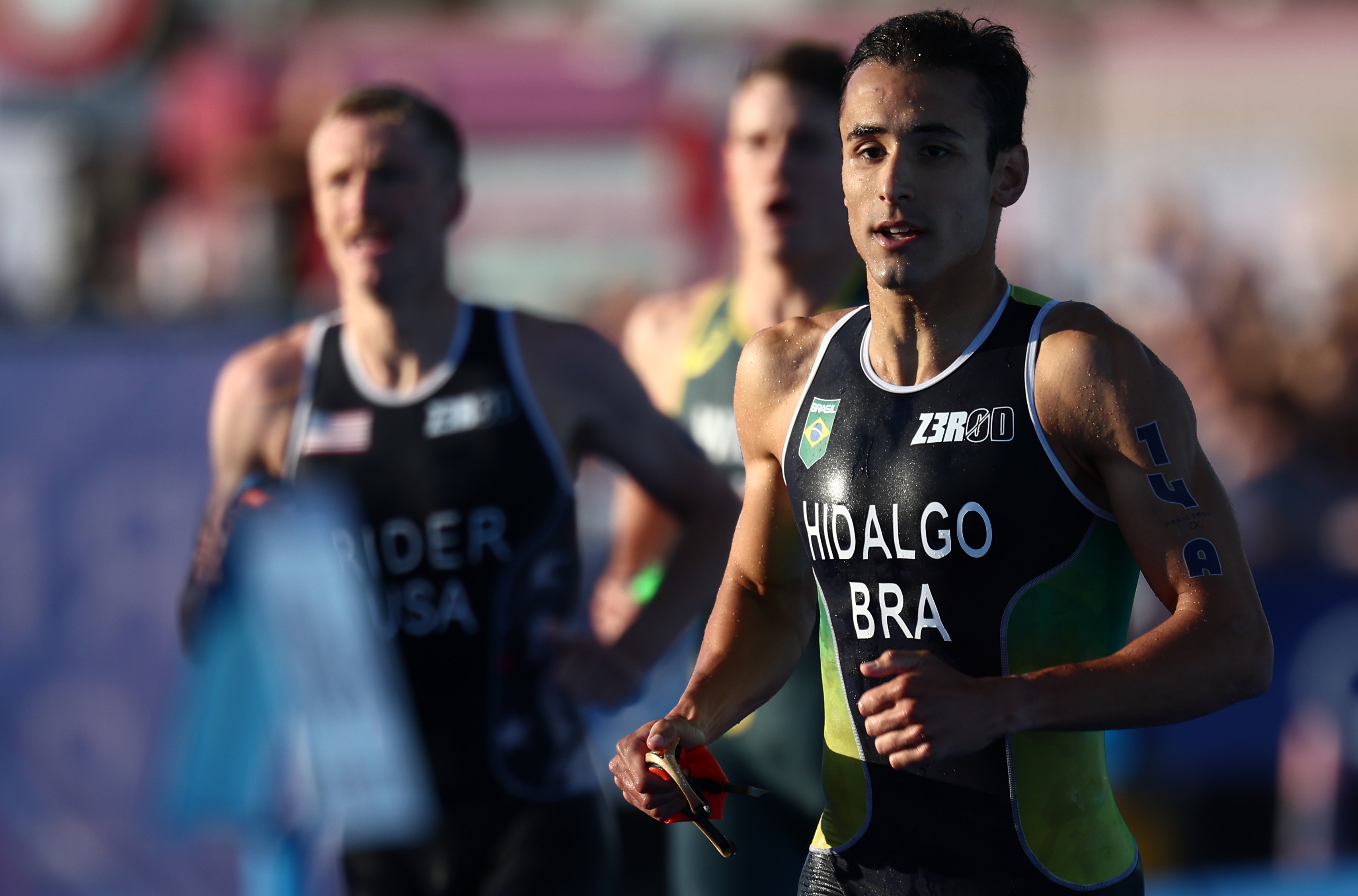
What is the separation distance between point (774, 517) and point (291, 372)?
67.8 inches

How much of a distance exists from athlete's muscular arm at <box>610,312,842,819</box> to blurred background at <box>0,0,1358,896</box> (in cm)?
69

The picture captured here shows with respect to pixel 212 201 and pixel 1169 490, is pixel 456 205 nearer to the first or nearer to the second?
pixel 1169 490

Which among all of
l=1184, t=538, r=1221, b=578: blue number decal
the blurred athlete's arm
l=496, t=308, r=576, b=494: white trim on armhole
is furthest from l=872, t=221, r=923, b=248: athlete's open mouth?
the blurred athlete's arm

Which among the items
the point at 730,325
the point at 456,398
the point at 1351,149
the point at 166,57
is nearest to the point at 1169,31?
the point at 1351,149

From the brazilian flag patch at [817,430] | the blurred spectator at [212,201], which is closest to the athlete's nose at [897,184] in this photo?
the brazilian flag patch at [817,430]

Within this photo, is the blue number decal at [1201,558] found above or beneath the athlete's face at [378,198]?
beneath

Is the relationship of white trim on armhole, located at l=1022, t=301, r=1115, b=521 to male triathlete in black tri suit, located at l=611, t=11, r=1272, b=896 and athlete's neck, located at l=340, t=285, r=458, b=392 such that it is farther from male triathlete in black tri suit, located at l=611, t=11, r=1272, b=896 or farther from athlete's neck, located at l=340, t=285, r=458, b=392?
athlete's neck, located at l=340, t=285, r=458, b=392

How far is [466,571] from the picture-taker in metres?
3.83

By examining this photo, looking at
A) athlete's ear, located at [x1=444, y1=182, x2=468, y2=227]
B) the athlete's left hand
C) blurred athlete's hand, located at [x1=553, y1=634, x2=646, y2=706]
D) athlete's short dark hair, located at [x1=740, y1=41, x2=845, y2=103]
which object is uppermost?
athlete's short dark hair, located at [x1=740, y1=41, x2=845, y2=103]

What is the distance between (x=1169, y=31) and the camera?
1503 centimetres

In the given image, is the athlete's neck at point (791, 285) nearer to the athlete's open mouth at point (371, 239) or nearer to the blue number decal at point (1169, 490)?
the athlete's open mouth at point (371, 239)

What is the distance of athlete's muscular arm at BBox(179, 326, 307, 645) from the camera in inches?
156

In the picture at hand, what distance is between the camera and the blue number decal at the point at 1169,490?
229cm

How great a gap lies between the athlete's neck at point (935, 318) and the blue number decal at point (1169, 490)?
39 cm
